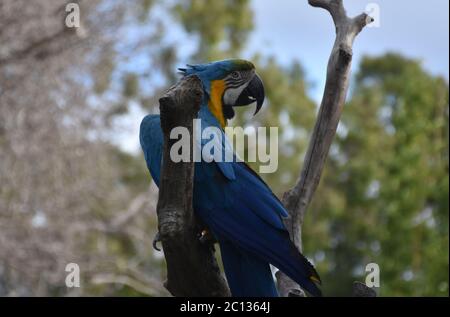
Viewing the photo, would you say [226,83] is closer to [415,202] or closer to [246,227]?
[246,227]

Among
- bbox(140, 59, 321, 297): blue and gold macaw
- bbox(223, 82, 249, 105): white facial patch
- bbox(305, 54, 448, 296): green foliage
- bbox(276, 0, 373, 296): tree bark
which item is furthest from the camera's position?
bbox(305, 54, 448, 296): green foliage

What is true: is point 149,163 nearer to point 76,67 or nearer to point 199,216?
point 199,216

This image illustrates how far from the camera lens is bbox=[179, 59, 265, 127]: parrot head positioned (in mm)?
3896

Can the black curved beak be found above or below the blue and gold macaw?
above

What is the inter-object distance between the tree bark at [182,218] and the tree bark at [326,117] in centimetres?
73

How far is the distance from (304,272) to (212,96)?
1209 millimetres

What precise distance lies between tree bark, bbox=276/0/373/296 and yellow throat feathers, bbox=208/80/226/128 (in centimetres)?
51

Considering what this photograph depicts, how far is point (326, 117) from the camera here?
3.91m

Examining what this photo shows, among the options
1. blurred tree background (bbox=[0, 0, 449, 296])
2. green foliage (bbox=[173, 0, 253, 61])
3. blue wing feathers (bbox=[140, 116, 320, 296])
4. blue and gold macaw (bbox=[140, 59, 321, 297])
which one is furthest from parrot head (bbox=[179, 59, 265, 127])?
A: green foliage (bbox=[173, 0, 253, 61])

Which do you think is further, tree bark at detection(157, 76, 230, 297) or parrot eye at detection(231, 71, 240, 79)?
parrot eye at detection(231, 71, 240, 79)

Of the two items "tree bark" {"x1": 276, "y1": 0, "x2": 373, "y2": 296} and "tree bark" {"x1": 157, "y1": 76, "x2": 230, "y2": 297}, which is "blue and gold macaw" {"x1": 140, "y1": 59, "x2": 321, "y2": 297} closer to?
"tree bark" {"x1": 157, "y1": 76, "x2": 230, "y2": 297}

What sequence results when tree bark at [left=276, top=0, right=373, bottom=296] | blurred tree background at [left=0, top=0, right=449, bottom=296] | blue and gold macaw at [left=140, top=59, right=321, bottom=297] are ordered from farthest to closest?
blurred tree background at [left=0, top=0, right=449, bottom=296]
tree bark at [left=276, top=0, right=373, bottom=296]
blue and gold macaw at [left=140, top=59, right=321, bottom=297]

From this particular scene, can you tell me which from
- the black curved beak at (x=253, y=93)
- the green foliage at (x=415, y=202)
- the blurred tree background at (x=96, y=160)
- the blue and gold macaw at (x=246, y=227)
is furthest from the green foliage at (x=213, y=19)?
the blue and gold macaw at (x=246, y=227)
